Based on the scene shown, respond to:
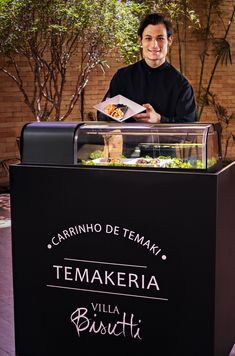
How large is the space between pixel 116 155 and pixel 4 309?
1458 mm

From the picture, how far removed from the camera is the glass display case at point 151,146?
2.70 m

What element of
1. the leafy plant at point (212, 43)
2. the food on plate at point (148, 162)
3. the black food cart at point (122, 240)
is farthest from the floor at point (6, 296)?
the leafy plant at point (212, 43)

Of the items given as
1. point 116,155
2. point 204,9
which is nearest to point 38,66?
point 204,9


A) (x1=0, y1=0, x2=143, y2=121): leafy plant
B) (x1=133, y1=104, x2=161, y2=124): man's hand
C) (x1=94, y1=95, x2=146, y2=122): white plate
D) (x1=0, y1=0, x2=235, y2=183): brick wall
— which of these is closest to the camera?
(x1=94, y1=95, x2=146, y2=122): white plate

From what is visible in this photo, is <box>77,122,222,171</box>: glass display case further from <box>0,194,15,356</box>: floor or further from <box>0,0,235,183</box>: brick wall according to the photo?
<box>0,0,235,183</box>: brick wall

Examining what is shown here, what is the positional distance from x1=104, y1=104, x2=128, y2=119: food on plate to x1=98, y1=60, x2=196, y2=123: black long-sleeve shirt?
0.41 m

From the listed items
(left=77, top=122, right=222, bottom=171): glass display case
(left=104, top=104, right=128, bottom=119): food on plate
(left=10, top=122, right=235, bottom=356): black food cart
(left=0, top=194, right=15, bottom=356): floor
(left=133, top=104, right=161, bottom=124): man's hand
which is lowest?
(left=0, top=194, right=15, bottom=356): floor

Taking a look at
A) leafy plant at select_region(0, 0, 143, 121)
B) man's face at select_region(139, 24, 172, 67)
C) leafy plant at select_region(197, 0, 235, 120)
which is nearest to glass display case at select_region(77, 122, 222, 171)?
man's face at select_region(139, 24, 172, 67)

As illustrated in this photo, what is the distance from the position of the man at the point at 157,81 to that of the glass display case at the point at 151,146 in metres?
0.57

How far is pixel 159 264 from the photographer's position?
107 inches

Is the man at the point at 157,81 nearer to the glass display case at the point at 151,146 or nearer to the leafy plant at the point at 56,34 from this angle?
the glass display case at the point at 151,146

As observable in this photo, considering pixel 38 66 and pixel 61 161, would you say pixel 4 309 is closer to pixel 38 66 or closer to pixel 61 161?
pixel 61 161

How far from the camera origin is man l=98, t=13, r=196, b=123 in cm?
343

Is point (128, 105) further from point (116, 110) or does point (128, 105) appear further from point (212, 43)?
point (212, 43)
